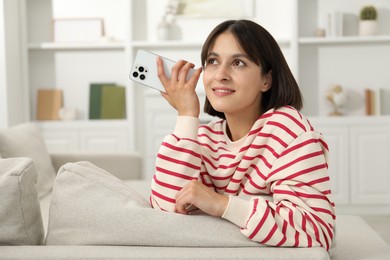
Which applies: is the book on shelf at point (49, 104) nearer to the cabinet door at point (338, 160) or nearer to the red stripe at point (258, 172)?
the cabinet door at point (338, 160)

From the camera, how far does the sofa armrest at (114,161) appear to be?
3402 mm

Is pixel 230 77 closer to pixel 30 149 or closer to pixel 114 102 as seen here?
pixel 30 149

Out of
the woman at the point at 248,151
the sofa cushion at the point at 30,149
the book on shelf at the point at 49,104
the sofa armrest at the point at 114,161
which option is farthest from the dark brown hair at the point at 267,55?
the book on shelf at the point at 49,104

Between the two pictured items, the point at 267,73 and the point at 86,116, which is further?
the point at 86,116

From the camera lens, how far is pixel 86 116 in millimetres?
5031

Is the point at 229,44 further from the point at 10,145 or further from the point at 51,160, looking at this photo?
the point at 51,160

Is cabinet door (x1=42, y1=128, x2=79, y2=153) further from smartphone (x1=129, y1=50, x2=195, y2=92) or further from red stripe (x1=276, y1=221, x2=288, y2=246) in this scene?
red stripe (x1=276, y1=221, x2=288, y2=246)

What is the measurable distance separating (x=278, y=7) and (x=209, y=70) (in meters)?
3.60

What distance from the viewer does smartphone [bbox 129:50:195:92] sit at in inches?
58.5

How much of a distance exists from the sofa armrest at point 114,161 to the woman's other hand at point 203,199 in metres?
2.15

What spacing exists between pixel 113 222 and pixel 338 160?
3.56 metres

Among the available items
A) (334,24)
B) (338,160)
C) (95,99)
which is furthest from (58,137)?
(334,24)

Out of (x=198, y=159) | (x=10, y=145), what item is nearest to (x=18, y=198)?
(x=198, y=159)

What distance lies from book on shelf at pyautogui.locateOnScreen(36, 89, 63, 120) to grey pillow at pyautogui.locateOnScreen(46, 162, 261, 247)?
3.74 metres
